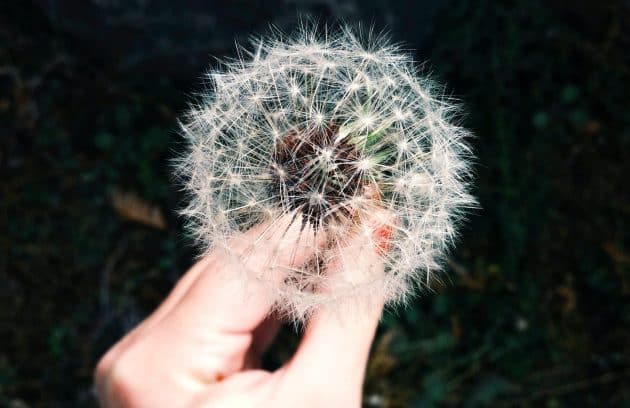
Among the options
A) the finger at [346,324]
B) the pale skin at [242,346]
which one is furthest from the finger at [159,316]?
the finger at [346,324]

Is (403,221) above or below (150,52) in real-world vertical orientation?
below

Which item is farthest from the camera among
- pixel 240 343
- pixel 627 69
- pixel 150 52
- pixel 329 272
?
pixel 150 52

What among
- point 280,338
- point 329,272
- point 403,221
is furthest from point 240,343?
point 280,338

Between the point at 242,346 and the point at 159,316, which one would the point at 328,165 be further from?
the point at 159,316

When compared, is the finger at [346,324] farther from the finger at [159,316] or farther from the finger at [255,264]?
the finger at [159,316]

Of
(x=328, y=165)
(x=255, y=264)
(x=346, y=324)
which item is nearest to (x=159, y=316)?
(x=255, y=264)

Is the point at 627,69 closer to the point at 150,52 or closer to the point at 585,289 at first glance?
the point at 585,289

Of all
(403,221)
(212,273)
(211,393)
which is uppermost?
(403,221)

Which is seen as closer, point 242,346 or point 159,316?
point 242,346
